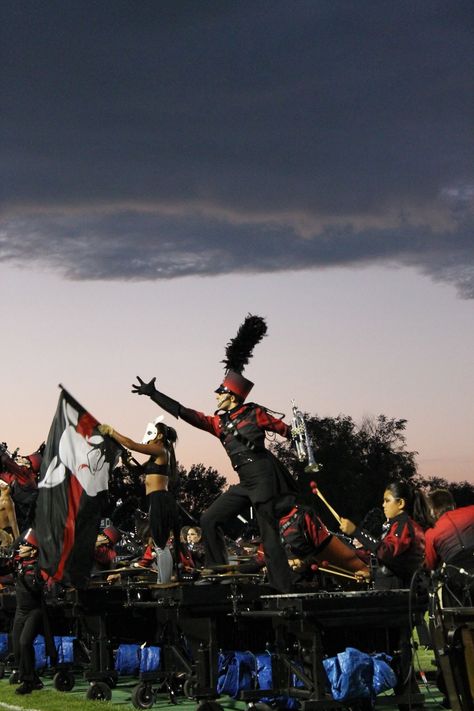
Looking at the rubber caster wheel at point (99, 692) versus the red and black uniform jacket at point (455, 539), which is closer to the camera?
the red and black uniform jacket at point (455, 539)

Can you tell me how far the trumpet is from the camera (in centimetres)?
1091

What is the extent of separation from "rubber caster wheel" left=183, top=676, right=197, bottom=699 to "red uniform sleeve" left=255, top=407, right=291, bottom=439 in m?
2.48

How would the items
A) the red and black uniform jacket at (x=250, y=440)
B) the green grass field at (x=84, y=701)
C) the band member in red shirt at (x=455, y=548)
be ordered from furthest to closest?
the green grass field at (x=84, y=701) < the red and black uniform jacket at (x=250, y=440) < the band member in red shirt at (x=455, y=548)

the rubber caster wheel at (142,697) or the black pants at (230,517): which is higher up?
the black pants at (230,517)

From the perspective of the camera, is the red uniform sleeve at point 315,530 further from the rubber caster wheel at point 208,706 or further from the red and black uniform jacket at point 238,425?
the rubber caster wheel at point 208,706

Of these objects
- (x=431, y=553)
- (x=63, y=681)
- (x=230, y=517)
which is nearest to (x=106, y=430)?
(x=230, y=517)

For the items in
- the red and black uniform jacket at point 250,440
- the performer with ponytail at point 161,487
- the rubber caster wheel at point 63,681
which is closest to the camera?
the red and black uniform jacket at point 250,440

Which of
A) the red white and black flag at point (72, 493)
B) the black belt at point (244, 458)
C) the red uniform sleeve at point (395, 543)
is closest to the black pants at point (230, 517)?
the black belt at point (244, 458)

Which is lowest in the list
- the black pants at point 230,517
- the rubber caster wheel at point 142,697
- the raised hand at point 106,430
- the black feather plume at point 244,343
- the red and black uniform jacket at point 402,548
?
the rubber caster wheel at point 142,697

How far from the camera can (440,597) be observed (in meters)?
Answer: 8.27

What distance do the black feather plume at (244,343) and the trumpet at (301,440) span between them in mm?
1084

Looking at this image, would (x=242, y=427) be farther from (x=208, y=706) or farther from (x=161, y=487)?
(x=208, y=706)

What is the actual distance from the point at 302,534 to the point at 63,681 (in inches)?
137

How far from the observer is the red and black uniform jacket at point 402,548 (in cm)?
1111
